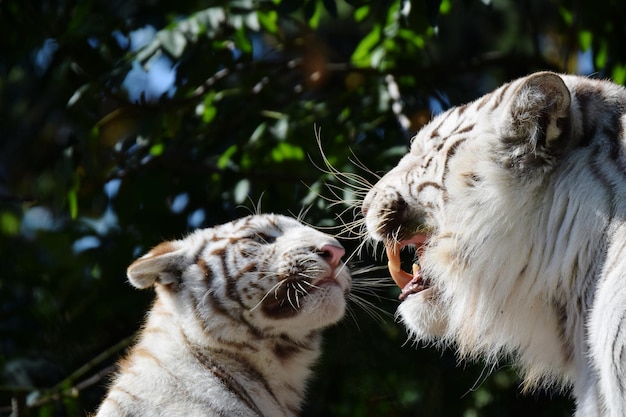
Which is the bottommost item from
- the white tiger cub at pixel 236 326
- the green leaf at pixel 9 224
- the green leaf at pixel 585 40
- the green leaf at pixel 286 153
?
the green leaf at pixel 9 224

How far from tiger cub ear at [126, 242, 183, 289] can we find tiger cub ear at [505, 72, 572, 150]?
1462 mm

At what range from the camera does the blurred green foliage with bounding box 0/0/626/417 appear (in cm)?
377

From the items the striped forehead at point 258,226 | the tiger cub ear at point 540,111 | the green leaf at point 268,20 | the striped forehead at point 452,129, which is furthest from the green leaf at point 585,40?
the tiger cub ear at point 540,111

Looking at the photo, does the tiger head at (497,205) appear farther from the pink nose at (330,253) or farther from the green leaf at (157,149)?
the green leaf at (157,149)

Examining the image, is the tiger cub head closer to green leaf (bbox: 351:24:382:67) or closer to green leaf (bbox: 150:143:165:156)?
green leaf (bbox: 150:143:165:156)

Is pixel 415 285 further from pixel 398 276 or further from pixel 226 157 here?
pixel 226 157

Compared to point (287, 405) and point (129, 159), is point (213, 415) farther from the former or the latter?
point (129, 159)

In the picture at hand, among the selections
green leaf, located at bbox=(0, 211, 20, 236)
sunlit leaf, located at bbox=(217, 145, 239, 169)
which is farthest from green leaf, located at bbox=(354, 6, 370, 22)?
green leaf, located at bbox=(0, 211, 20, 236)

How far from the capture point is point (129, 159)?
434cm

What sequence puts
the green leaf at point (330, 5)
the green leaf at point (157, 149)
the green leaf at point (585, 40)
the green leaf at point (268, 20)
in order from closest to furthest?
the green leaf at point (330, 5) < the green leaf at point (268, 20) < the green leaf at point (157, 149) < the green leaf at point (585, 40)

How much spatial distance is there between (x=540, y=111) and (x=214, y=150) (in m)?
2.41

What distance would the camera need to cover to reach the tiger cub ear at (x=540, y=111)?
1995mm

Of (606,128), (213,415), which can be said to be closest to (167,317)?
(213,415)

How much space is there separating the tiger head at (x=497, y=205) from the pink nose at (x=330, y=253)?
0.48m
